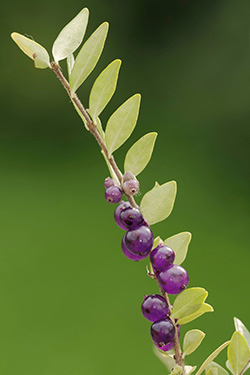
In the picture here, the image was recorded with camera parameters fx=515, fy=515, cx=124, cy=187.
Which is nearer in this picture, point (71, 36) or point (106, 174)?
point (71, 36)

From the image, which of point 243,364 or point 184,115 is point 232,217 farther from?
point 243,364

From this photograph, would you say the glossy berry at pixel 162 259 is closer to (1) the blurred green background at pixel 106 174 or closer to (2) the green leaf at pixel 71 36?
(2) the green leaf at pixel 71 36

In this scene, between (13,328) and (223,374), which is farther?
(13,328)

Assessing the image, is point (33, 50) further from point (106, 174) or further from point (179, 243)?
point (106, 174)

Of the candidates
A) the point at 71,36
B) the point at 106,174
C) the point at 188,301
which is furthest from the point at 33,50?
the point at 106,174

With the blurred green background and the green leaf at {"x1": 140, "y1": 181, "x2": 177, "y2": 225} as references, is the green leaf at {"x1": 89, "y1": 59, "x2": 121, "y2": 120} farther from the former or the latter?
the blurred green background

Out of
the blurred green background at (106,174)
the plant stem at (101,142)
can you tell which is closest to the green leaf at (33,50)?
the plant stem at (101,142)

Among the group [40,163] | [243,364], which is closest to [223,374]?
[243,364]
